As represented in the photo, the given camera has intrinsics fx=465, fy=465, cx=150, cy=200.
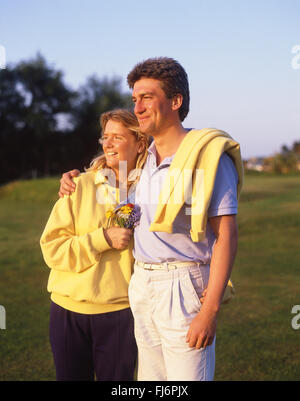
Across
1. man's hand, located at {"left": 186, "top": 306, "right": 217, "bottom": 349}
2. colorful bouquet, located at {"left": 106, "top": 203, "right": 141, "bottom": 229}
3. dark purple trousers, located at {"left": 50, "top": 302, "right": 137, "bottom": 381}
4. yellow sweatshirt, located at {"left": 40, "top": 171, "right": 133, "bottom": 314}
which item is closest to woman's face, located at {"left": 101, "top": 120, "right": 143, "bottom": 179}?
yellow sweatshirt, located at {"left": 40, "top": 171, "right": 133, "bottom": 314}

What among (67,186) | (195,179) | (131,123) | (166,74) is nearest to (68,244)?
(67,186)

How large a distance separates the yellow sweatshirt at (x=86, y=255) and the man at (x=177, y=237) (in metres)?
0.27

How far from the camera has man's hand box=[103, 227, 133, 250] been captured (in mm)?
2428

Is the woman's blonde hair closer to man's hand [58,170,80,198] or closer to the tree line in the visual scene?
man's hand [58,170,80,198]

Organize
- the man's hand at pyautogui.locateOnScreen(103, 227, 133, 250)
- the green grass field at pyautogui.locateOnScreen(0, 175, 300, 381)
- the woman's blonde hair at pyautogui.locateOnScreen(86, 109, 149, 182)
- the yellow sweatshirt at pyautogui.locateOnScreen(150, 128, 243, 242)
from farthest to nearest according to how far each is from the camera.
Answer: the green grass field at pyautogui.locateOnScreen(0, 175, 300, 381), the woman's blonde hair at pyautogui.locateOnScreen(86, 109, 149, 182), the man's hand at pyautogui.locateOnScreen(103, 227, 133, 250), the yellow sweatshirt at pyautogui.locateOnScreen(150, 128, 243, 242)

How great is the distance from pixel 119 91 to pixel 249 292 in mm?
32924

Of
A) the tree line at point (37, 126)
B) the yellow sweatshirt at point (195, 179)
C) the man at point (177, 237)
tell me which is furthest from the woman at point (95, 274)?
the tree line at point (37, 126)

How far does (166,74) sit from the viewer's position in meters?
2.11

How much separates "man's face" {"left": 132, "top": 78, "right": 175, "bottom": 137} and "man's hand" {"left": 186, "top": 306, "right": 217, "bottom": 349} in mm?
867

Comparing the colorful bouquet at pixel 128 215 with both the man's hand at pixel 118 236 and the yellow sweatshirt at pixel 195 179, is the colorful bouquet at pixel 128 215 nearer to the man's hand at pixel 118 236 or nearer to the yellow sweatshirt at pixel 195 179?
the man's hand at pixel 118 236

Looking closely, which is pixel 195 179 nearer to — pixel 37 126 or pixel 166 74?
pixel 166 74

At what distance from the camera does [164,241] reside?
213 cm

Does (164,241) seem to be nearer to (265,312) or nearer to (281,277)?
(265,312)
